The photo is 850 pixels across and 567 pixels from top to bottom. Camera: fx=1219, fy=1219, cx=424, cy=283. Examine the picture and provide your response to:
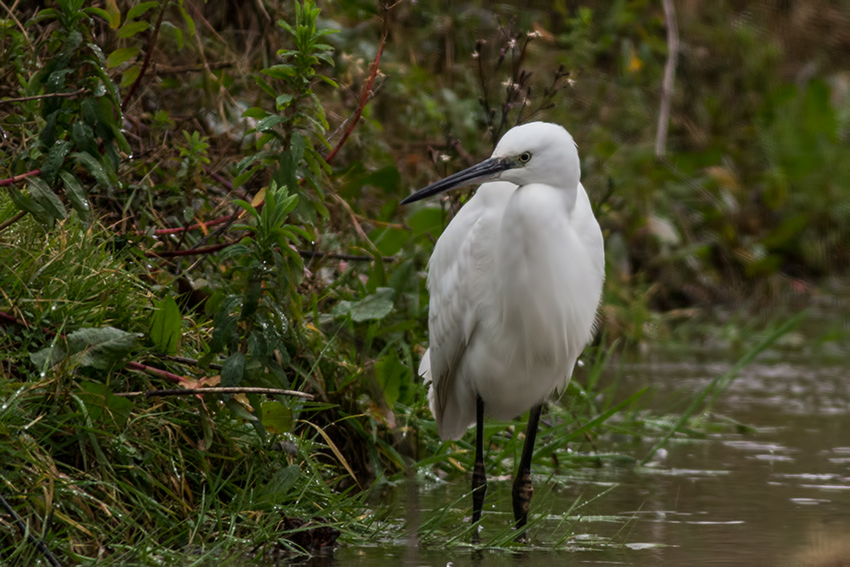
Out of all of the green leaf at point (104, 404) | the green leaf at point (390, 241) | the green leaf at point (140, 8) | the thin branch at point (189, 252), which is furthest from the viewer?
the green leaf at point (390, 241)

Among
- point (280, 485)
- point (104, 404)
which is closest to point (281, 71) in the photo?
point (104, 404)

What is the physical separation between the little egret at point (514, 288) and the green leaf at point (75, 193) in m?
0.89

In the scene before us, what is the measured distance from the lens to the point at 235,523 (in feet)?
10.2

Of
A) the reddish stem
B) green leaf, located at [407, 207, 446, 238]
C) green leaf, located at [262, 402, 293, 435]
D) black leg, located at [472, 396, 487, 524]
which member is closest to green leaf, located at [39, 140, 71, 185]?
the reddish stem

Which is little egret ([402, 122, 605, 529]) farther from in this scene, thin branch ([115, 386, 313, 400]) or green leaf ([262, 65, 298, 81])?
thin branch ([115, 386, 313, 400])

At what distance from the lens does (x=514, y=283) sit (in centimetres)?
356

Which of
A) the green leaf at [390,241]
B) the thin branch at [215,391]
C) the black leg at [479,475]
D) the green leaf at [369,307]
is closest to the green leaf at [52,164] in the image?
the thin branch at [215,391]

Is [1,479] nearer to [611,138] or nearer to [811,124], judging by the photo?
[611,138]

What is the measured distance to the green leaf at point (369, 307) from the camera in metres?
4.14

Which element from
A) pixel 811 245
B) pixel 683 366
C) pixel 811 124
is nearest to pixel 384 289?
pixel 683 366

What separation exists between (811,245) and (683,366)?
274 cm

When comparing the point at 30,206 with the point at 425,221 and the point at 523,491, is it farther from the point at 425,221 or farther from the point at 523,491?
the point at 425,221

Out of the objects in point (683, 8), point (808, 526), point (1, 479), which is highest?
point (683, 8)

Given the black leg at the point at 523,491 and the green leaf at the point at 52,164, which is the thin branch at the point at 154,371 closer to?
the green leaf at the point at 52,164
